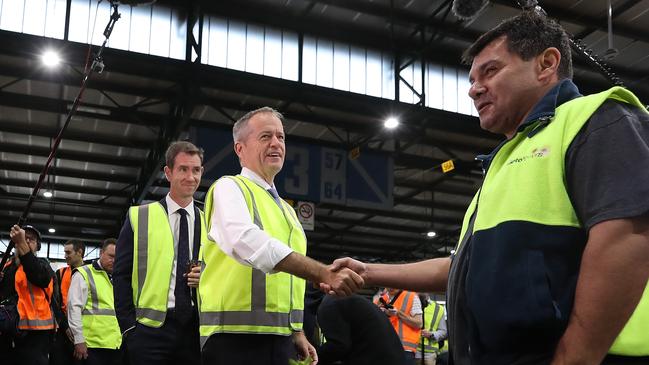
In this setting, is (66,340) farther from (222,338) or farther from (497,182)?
(497,182)

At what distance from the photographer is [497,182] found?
68.9 inches

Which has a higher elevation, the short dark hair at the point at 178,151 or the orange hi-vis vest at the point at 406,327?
the short dark hair at the point at 178,151

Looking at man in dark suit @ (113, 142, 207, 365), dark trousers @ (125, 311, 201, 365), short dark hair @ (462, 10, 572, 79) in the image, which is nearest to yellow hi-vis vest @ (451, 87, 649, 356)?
short dark hair @ (462, 10, 572, 79)

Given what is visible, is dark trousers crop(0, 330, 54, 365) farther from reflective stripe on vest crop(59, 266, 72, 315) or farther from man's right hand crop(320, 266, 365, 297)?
man's right hand crop(320, 266, 365, 297)

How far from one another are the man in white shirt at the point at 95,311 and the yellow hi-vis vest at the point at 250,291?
16.0ft

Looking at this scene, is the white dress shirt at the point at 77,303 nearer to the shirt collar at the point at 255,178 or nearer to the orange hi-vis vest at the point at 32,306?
the orange hi-vis vest at the point at 32,306

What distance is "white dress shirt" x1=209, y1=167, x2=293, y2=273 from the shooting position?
2.78 metres

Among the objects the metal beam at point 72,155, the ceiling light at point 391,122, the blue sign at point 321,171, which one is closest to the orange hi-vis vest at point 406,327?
the blue sign at point 321,171

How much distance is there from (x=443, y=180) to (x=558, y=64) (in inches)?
771

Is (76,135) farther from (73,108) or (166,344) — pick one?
(166,344)

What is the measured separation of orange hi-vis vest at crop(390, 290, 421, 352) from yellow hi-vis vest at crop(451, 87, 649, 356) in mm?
7967

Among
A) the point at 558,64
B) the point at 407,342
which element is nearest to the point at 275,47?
the point at 407,342

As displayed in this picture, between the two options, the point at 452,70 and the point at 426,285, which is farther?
the point at 452,70

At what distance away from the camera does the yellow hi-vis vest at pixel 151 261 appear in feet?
12.0
